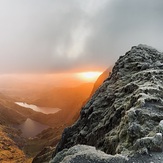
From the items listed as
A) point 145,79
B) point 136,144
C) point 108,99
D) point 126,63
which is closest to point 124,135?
point 136,144

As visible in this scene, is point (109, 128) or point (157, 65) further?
point (157, 65)

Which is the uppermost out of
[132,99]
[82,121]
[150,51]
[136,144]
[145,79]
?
[150,51]

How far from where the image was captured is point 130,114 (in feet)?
126

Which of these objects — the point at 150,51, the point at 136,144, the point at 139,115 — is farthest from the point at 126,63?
the point at 136,144

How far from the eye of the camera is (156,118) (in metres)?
37.4

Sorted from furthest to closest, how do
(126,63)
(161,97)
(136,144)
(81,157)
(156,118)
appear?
(126,63), (161,97), (156,118), (136,144), (81,157)

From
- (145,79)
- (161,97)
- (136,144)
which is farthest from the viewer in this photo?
(145,79)

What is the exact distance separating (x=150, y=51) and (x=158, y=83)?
34.1 m

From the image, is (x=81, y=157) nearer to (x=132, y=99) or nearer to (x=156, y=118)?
(x=156, y=118)

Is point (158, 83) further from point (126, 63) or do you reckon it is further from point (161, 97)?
point (126, 63)

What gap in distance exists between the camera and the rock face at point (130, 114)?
33.9 metres

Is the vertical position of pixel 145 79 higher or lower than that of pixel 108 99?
higher

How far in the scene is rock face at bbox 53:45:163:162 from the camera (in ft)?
111

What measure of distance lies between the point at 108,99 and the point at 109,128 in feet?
47.6
